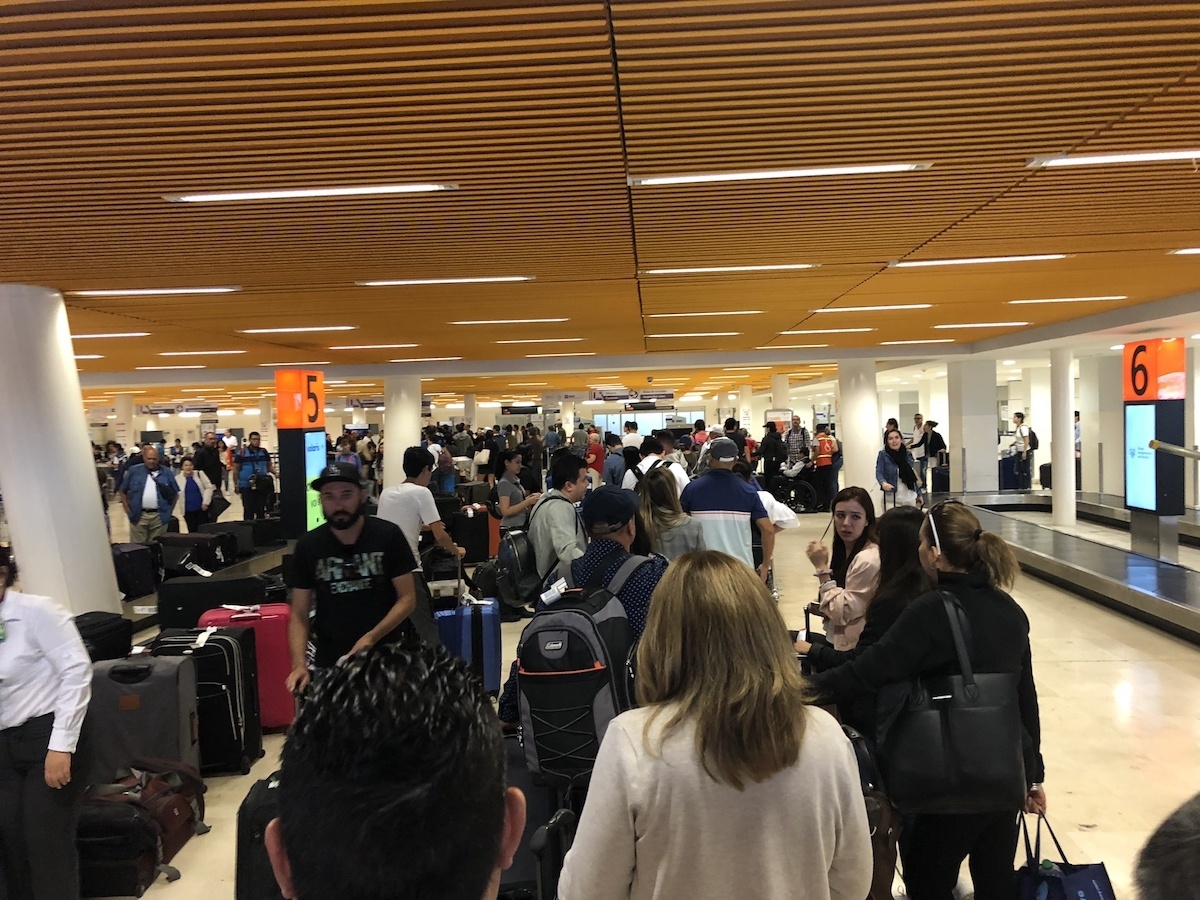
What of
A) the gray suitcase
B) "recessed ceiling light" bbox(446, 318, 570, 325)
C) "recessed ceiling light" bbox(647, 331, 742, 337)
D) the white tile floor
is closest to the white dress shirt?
the white tile floor

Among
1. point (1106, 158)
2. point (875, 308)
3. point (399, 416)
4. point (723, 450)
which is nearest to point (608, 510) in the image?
point (723, 450)

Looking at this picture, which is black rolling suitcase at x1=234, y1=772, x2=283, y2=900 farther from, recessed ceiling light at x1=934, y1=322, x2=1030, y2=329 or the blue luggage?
recessed ceiling light at x1=934, y1=322, x2=1030, y2=329

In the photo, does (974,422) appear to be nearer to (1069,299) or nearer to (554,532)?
(1069,299)

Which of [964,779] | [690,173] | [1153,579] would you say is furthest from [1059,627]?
[964,779]

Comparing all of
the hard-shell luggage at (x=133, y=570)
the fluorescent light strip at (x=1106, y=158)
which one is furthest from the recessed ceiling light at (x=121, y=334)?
the fluorescent light strip at (x=1106, y=158)

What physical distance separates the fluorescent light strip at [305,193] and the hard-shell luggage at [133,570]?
6.20 metres

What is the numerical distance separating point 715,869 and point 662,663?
0.40 m

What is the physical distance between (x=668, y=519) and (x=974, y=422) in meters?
18.0

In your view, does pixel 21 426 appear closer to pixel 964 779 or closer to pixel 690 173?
pixel 690 173

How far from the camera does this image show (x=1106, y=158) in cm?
487

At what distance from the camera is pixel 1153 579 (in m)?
9.69

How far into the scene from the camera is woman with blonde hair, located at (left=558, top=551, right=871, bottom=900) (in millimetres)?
1672

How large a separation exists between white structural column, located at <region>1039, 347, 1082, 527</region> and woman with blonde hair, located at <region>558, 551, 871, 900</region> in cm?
1672

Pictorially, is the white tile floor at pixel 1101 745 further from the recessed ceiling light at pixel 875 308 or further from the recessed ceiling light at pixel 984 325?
the recessed ceiling light at pixel 984 325
